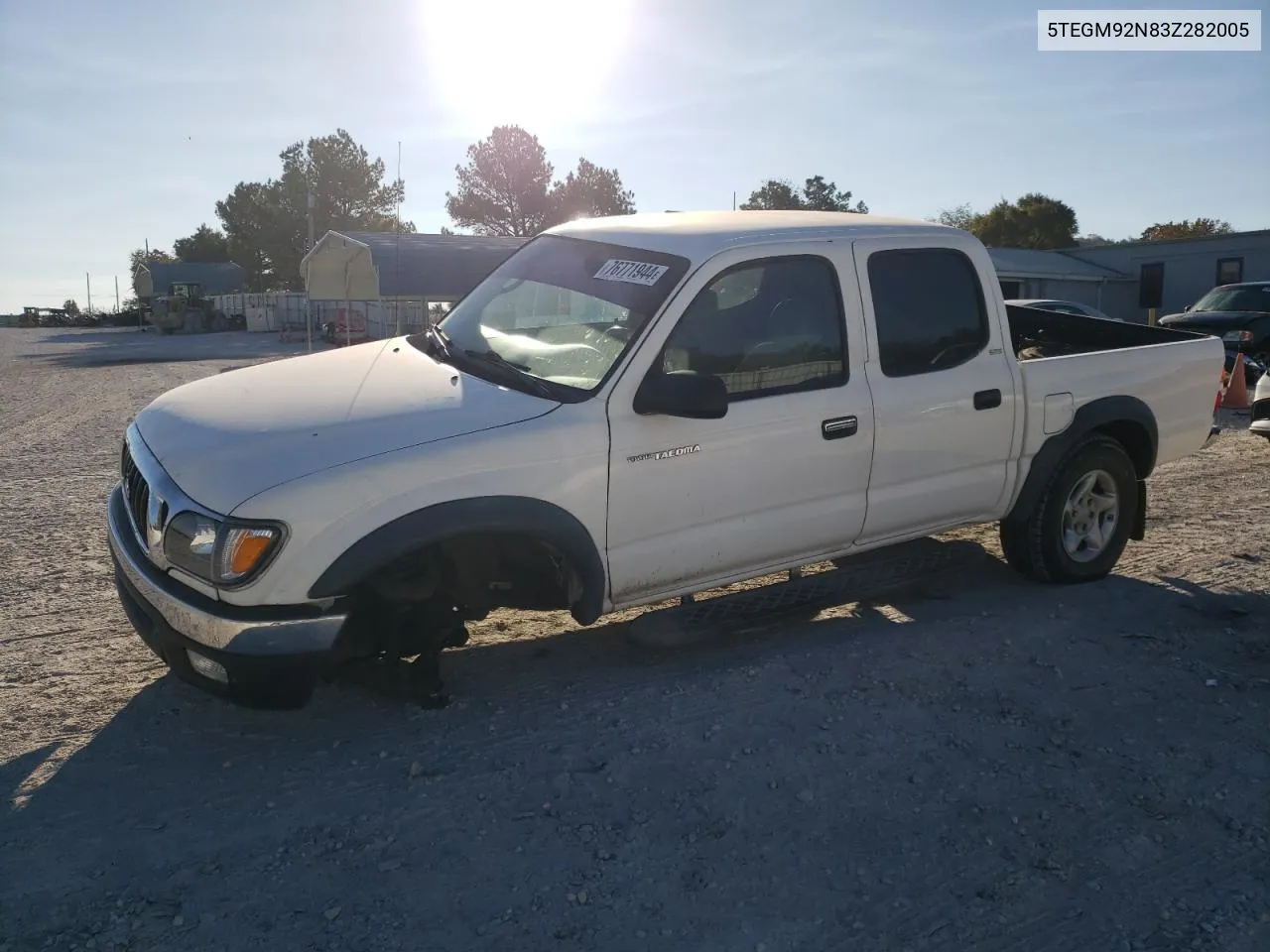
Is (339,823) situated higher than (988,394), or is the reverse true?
(988,394)

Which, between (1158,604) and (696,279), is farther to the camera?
(1158,604)

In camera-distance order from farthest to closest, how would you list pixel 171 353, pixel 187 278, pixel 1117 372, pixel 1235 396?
pixel 187 278 → pixel 171 353 → pixel 1235 396 → pixel 1117 372

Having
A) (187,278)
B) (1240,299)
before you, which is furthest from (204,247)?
(1240,299)

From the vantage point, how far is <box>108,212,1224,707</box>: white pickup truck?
3.43m

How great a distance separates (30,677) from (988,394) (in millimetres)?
4447

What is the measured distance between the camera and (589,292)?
14.6 feet

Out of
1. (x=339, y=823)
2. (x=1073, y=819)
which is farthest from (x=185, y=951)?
(x=1073, y=819)

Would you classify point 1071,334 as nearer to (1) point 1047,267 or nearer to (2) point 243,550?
(2) point 243,550

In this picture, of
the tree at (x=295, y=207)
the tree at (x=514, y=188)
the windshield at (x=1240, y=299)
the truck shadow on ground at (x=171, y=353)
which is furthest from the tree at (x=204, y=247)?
the windshield at (x=1240, y=299)

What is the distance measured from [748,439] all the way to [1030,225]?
58.2 m

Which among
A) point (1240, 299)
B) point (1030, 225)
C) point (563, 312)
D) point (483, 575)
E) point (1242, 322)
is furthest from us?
point (1030, 225)

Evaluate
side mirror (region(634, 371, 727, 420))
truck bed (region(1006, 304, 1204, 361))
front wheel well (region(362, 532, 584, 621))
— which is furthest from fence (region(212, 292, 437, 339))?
side mirror (region(634, 371, 727, 420))

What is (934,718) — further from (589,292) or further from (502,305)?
(502,305)

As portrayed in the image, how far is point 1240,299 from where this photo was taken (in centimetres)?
1684
